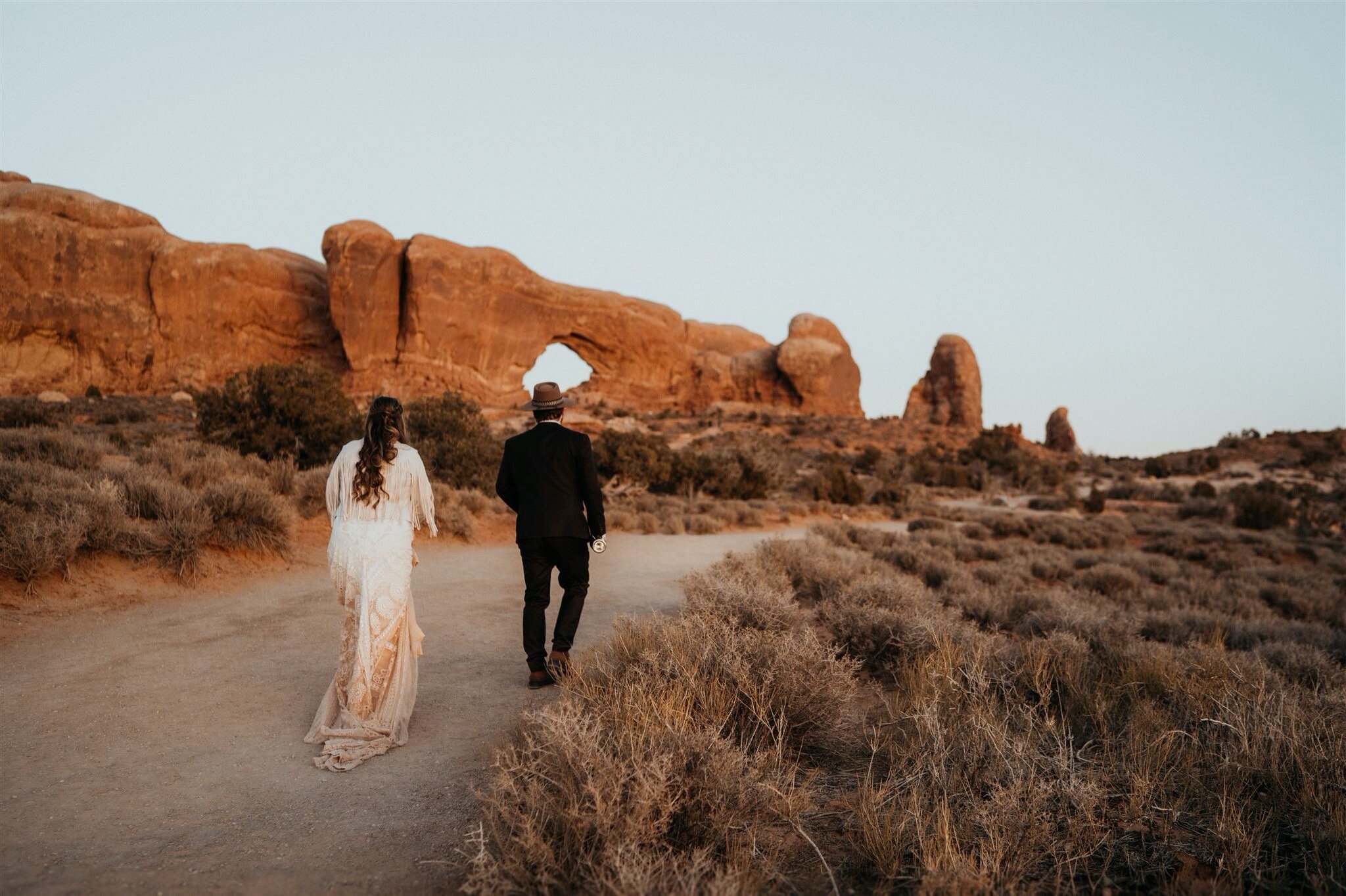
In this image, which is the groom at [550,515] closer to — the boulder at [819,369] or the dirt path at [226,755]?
the dirt path at [226,755]

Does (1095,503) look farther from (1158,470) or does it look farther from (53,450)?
(53,450)

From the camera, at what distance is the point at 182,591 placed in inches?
266

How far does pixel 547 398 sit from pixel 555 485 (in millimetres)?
602

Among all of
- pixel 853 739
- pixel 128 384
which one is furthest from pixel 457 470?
pixel 128 384

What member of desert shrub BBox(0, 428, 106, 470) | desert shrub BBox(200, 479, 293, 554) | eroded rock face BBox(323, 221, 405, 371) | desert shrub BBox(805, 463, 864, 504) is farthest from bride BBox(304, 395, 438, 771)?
eroded rock face BBox(323, 221, 405, 371)

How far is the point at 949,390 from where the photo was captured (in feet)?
167

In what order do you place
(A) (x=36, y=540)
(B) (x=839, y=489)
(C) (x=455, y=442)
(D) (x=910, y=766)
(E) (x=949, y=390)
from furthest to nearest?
1. (E) (x=949, y=390)
2. (B) (x=839, y=489)
3. (C) (x=455, y=442)
4. (A) (x=36, y=540)
5. (D) (x=910, y=766)

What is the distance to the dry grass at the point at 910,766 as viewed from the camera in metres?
2.12

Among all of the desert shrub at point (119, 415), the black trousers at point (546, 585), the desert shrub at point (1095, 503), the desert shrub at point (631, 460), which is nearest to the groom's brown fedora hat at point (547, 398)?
the black trousers at point (546, 585)

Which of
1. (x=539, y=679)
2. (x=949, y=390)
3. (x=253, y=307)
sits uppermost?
(x=253, y=307)

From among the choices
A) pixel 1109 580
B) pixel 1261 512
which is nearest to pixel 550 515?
pixel 1109 580

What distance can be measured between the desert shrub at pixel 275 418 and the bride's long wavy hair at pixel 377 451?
414 inches

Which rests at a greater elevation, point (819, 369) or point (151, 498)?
point (819, 369)

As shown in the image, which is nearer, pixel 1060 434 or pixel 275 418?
pixel 275 418
